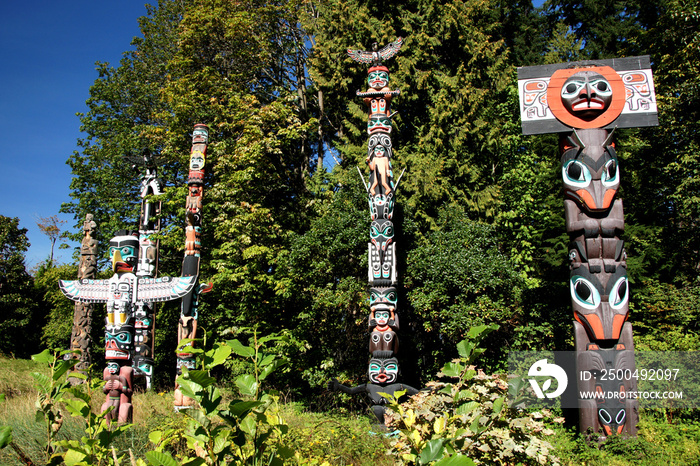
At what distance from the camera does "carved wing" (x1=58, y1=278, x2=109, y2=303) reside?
7051 millimetres

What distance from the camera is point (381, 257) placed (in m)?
8.24

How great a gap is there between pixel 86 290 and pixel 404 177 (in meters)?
9.09

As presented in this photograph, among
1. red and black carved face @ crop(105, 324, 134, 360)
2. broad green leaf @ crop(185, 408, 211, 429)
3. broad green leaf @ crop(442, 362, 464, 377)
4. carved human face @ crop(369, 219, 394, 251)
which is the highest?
carved human face @ crop(369, 219, 394, 251)

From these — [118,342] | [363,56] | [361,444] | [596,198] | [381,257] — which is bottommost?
[361,444]

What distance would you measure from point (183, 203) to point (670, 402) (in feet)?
44.1

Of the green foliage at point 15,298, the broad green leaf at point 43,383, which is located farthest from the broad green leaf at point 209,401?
the green foliage at point 15,298

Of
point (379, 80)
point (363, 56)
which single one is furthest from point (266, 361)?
point (363, 56)

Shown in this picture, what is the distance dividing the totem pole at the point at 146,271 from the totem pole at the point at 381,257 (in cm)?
367

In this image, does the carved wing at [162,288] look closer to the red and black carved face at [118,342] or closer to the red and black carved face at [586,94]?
the red and black carved face at [118,342]

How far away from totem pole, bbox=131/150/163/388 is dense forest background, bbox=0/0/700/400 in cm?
131

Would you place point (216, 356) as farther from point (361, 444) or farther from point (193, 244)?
point (193, 244)

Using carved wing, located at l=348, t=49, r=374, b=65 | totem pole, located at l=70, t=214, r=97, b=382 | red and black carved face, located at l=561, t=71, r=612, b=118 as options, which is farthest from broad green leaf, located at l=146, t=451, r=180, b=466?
totem pole, located at l=70, t=214, r=97, b=382

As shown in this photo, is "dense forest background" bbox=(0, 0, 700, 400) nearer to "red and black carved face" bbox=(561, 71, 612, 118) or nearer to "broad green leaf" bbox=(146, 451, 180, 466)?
"red and black carved face" bbox=(561, 71, 612, 118)

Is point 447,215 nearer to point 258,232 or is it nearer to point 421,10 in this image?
point 258,232
